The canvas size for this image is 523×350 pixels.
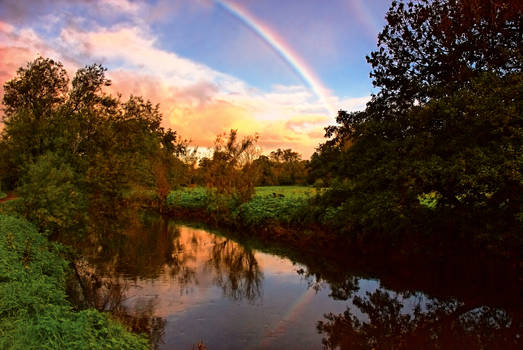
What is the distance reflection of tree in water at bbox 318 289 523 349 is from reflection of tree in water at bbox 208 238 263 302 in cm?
372

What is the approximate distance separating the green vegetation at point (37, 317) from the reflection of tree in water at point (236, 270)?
6544mm

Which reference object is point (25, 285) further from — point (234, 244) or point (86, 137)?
point (234, 244)

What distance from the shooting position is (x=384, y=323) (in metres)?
11.6

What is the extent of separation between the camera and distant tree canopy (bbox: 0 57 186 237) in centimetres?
1381

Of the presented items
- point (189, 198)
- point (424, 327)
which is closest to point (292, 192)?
point (189, 198)

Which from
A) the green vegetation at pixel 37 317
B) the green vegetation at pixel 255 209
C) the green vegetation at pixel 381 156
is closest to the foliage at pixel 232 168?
the green vegetation at pixel 255 209

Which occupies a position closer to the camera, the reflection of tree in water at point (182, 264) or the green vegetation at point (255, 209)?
the reflection of tree in water at point (182, 264)

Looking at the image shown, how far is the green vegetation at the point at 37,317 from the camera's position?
19.7 feet

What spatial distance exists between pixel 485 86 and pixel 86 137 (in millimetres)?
15193

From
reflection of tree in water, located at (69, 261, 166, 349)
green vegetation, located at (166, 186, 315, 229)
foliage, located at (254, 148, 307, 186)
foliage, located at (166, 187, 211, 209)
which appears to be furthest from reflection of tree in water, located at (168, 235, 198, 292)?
foliage, located at (254, 148, 307, 186)

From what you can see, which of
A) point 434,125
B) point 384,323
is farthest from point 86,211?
point 434,125

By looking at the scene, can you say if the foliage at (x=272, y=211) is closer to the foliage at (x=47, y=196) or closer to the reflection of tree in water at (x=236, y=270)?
the reflection of tree in water at (x=236, y=270)

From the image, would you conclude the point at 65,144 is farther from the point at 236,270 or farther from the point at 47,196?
the point at 236,270

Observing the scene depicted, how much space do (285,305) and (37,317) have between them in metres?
8.23
